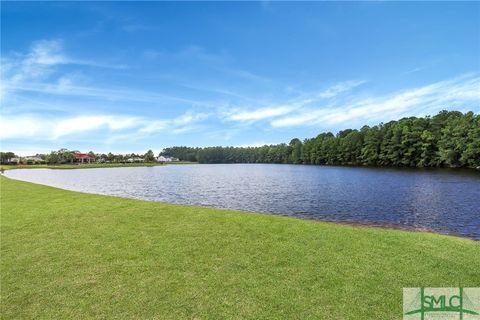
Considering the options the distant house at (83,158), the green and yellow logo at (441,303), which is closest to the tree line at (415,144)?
the green and yellow logo at (441,303)

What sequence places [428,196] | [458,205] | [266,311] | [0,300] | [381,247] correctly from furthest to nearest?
[428,196] < [458,205] < [381,247] < [0,300] < [266,311]

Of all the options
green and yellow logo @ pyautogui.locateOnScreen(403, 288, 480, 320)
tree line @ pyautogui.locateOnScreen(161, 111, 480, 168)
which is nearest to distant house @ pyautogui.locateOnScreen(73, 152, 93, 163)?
tree line @ pyautogui.locateOnScreen(161, 111, 480, 168)

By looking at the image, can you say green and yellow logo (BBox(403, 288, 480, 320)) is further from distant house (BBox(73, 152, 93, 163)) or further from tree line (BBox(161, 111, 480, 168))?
distant house (BBox(73, 152, 93, 163))

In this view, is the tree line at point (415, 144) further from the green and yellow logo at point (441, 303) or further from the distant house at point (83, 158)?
the distant house at point (83, 158)

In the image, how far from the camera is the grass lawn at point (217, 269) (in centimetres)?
554

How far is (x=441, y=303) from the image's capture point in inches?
233

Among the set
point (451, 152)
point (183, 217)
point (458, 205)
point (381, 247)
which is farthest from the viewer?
point (451, 152)

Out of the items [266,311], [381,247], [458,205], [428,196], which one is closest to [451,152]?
[428,196]

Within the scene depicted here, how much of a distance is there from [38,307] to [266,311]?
4.30 m

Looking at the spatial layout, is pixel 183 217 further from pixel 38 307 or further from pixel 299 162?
pixel 299 162

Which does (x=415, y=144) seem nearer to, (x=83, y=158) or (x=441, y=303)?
(x=441, y=303)

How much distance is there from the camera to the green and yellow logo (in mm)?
5465

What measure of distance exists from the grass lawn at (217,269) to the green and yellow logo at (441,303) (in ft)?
0.66

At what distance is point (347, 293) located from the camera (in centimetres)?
600
